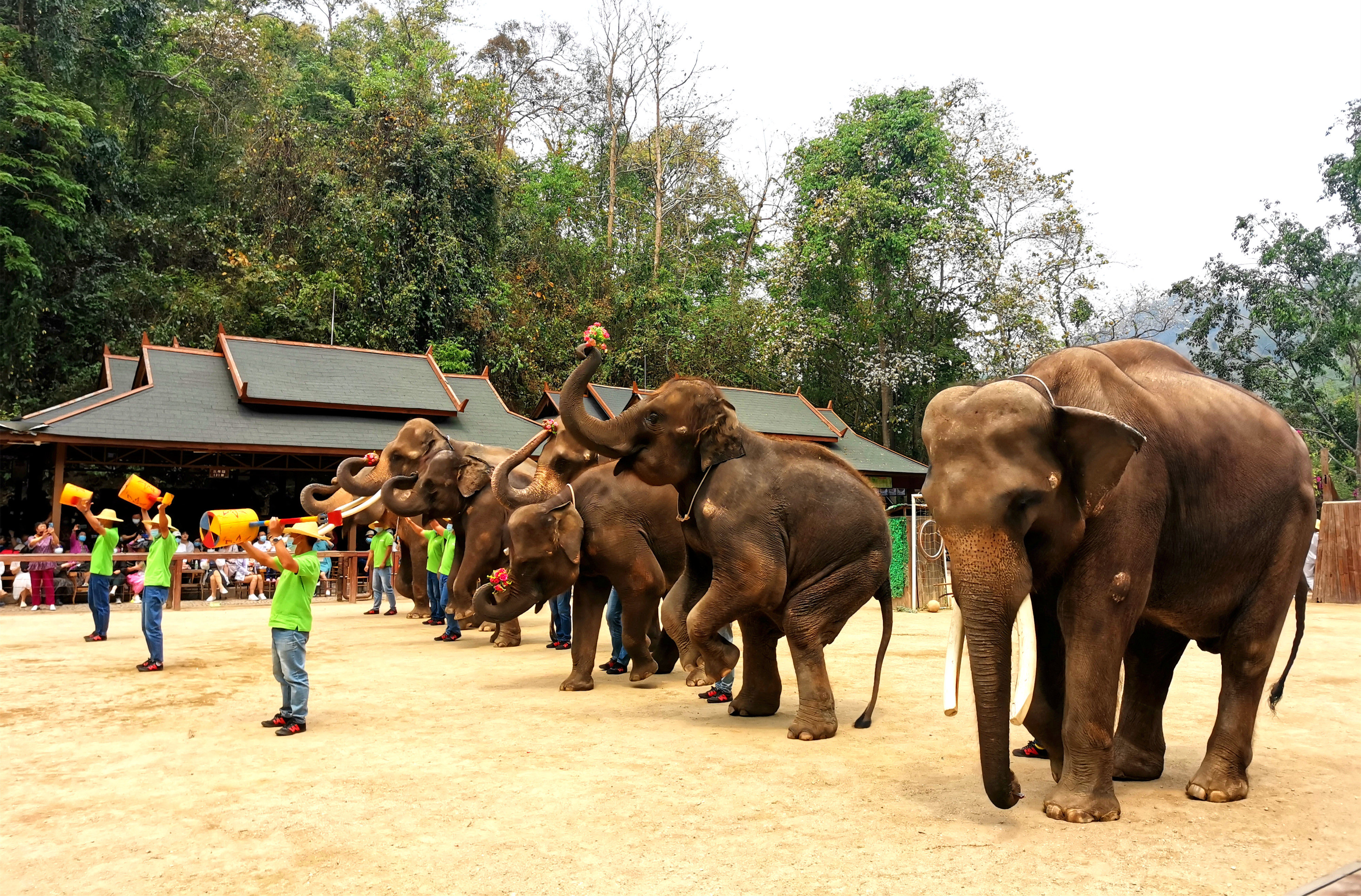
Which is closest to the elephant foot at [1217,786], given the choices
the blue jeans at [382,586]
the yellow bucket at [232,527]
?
the yellow bucket at [232,527]

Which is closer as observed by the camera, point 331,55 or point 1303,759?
point 1303,759

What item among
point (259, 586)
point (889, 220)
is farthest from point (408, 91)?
point (259, 586)

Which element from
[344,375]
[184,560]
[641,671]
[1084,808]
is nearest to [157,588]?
[641,671]

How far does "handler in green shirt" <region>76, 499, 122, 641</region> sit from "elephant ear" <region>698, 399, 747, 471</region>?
8.56 meters

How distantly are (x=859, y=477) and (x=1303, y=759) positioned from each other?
351cm

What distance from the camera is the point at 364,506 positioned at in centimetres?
1235

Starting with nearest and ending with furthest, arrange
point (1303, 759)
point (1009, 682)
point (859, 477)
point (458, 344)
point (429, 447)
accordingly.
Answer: point (1009, 682)
point (1303, 759)
point (859, 477)
point (429, 447)
point (458, 344)

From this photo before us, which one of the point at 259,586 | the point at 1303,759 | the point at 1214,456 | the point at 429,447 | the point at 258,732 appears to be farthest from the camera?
the point at 259,586

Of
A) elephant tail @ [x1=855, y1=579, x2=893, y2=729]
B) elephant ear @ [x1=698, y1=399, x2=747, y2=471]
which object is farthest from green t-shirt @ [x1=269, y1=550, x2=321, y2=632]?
elephant tail @ [x1=855, y1=579, x2=893, y2=729]

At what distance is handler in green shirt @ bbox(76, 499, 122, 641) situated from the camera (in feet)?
41.4

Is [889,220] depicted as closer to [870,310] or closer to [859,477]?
[870,310]

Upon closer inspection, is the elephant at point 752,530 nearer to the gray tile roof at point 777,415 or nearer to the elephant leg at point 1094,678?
the elephant leg at point 1094,678

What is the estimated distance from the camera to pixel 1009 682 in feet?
15.2

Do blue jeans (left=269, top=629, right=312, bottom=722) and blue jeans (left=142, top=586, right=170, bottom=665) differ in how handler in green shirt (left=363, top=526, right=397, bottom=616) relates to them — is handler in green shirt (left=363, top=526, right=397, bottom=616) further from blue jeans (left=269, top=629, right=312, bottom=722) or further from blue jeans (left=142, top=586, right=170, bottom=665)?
blue jeans (left=269, top=629, right=312, bottom=722)
